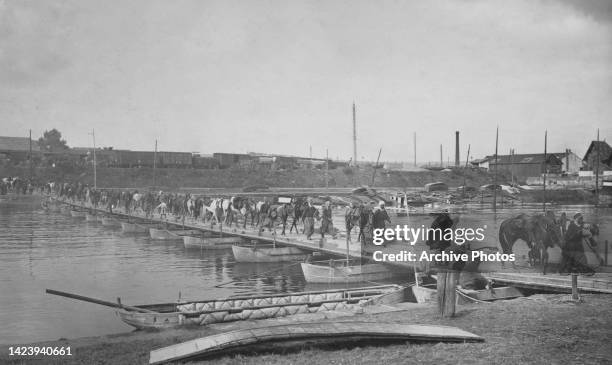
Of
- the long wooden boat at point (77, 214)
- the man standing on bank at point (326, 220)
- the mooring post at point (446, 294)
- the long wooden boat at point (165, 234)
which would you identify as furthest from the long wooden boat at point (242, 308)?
the long wooden boat at point (77, 214)

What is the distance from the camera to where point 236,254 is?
105ft

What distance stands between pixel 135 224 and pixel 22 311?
29.2m

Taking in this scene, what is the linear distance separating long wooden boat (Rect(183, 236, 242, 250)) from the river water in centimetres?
61

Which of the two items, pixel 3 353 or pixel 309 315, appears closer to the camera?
pixel 3 353

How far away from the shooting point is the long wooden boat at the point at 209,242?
1478 inches

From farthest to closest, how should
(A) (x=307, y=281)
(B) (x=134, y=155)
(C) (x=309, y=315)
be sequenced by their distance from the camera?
(B) (x=134, y=155) < (A) (x=307, y=281) < (C) (x=309, y=315)

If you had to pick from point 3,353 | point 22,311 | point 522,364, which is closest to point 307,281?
point 22,311

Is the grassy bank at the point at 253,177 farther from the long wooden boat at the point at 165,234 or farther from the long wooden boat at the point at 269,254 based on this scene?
the long wooden boat at the point at 269,254

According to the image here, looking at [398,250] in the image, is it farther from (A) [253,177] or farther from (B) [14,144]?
(B) [14,144]

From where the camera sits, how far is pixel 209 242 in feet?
123

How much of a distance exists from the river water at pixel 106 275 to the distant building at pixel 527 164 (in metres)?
51.3

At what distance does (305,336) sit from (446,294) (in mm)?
4160

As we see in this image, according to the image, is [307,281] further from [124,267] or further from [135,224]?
[135,224]

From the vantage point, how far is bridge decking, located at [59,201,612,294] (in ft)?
54.1
